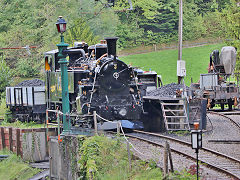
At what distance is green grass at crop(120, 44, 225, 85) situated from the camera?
177 feet

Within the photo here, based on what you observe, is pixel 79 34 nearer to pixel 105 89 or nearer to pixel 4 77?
pixel 4 77

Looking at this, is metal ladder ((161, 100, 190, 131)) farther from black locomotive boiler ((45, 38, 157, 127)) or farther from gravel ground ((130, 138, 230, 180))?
gravel ground ((130, 138, 230, 180))

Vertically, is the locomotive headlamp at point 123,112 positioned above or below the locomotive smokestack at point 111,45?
below

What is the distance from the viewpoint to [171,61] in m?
58.4

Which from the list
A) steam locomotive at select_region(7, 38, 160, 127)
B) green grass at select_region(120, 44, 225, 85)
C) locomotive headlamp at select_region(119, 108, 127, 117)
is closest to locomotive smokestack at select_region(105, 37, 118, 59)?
steam locomotive at select_region(7, 38, 160, 127)

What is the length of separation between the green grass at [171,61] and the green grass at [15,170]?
3323 centimetres

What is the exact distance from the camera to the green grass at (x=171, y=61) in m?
54.0

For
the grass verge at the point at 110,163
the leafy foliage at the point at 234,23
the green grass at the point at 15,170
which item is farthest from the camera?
the leafy foliage at the point at 234,23

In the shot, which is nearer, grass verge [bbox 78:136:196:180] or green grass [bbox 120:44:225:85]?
grass verge [bbox 78:136:196:180]

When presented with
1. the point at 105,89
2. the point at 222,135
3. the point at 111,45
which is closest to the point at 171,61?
the point at 111,45

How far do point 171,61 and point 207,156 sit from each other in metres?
44.6

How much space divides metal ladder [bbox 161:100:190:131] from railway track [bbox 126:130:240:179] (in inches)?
55.6

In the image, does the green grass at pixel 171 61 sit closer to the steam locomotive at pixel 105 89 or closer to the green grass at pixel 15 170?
the steam locomotive at pixel 105 89

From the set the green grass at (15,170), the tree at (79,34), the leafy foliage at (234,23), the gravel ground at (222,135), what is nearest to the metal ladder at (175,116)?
the gravel ground at (222,135)
